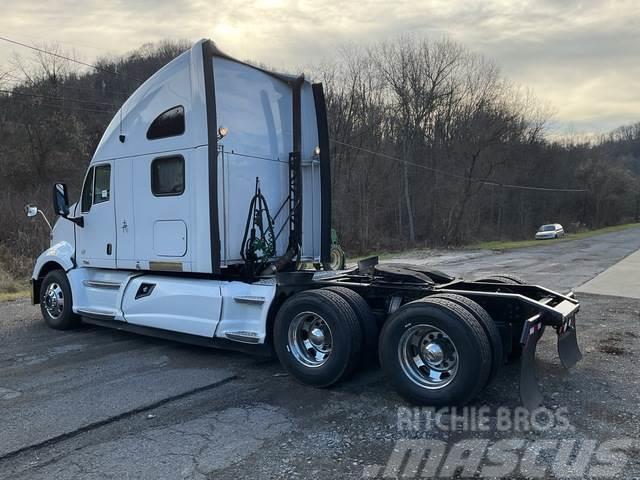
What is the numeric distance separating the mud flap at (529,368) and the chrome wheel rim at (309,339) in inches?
71.5

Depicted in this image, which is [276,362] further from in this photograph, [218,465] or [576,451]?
[576,451]

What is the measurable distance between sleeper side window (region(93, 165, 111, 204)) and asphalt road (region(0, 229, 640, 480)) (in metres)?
2.04

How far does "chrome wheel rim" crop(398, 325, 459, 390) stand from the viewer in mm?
4707

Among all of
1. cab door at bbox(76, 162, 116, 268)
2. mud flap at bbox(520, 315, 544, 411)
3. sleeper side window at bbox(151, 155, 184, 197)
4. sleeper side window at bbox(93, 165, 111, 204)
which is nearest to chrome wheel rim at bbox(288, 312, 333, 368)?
mud flap at bbox(520, 315, 544, 411)

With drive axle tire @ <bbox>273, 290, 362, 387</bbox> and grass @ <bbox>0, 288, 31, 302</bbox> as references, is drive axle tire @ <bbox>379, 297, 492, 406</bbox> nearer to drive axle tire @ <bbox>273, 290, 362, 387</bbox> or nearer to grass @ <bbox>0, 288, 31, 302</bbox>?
drive axle tire @ <bbox>273, 290, 362, 387</bbox>

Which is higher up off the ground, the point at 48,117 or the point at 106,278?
the point at 48,117

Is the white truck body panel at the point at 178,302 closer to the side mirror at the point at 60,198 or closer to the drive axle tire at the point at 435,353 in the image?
the side mirror at the point at 60,198

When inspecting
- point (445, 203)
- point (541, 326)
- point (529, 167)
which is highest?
point (529, 167)

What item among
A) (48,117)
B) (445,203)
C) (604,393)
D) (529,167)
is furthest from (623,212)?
(604,393)

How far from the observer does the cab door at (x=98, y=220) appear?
7.50m

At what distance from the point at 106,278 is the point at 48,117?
101 feet

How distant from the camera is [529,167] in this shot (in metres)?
52.9


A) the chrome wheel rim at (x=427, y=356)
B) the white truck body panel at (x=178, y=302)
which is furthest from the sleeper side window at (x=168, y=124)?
the chrome wheel rim at (x=427, y=356)

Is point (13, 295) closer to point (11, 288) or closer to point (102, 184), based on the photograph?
point (11, 288)
